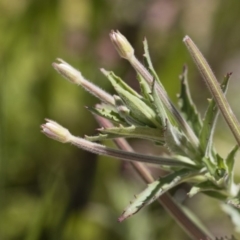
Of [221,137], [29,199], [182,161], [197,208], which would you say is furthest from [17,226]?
[182,161]

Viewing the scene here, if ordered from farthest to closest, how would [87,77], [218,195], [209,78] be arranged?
[87,77]
[218,195]
[209,78]

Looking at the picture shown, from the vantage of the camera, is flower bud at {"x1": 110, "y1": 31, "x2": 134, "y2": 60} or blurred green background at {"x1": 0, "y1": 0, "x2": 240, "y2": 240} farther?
blurred green background at {"x1": 0, "y1": 0, "x2": 240, "y2": 240}

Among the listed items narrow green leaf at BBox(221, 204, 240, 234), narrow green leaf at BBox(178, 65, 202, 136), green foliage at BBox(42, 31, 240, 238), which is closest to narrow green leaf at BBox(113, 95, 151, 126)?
green foliage at BBox(42, 31, 240, 238)

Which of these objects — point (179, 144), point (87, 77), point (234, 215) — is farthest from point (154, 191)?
point (87, 77)

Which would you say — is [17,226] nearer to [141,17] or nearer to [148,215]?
[148,215]

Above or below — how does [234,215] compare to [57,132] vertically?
below

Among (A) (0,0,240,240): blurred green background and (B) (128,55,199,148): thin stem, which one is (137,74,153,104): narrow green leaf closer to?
(B) (128,55,199,148): thin stem

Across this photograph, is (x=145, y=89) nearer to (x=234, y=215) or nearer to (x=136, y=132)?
(x=136, y=132)
